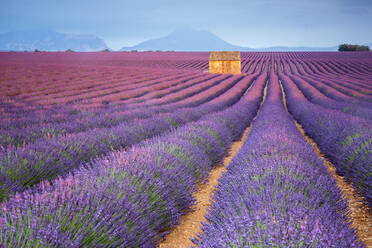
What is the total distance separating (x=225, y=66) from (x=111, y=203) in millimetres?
27365

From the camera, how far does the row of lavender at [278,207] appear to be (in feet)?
4.01

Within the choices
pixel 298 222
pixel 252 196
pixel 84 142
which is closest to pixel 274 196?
pixel 252 196

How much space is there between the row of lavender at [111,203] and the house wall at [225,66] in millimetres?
25279

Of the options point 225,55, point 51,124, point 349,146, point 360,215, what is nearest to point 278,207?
point 360,215

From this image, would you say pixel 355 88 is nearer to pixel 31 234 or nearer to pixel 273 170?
pixel 273 170

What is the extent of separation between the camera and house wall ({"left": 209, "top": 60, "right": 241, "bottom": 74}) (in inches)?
1090

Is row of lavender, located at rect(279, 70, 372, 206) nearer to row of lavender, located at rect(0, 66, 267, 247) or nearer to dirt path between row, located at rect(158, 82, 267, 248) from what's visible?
dirt path between row, located at rect(158, 82, 267, 248)

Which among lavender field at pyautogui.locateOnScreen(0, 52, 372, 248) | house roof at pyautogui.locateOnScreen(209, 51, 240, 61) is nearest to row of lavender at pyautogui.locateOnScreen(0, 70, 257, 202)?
lavender field at pyautogui.locateOnScreen(0, 52, 372, 248)

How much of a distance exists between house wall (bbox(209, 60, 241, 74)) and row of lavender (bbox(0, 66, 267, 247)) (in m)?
25.3

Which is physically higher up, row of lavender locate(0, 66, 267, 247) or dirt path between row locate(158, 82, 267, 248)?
row of lavender locate(0, 66, 267, 247)

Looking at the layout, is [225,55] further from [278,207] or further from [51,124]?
[278,207]

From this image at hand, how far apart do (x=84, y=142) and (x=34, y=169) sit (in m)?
0.96

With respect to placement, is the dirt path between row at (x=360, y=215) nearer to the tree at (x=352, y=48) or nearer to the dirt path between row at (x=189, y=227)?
the dirt path between row at (x=189, y=227)

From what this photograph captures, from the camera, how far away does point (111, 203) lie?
1.71 m
